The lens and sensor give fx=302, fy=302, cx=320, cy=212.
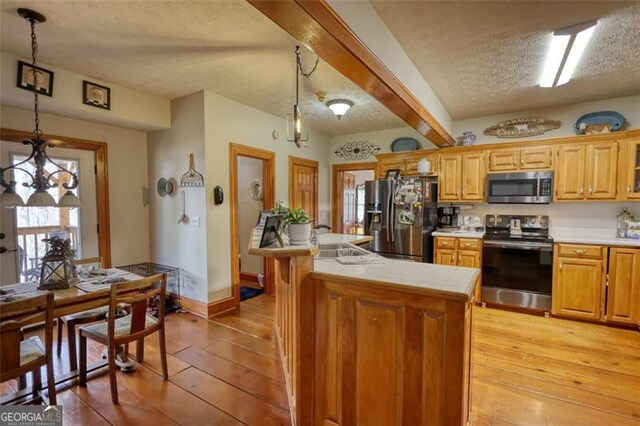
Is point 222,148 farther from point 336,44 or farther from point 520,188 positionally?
point 520,188

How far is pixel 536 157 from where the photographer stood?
12.5 feet

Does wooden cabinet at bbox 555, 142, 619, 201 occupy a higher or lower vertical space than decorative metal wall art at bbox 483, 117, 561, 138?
lower

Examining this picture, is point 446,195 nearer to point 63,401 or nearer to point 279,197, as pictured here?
point 279,197

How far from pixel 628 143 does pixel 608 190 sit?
54 cm

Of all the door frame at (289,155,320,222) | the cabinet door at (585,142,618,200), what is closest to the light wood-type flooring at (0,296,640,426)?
the cabinet door at (585,142,618,200)

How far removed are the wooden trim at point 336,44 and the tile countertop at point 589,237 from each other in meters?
2.56

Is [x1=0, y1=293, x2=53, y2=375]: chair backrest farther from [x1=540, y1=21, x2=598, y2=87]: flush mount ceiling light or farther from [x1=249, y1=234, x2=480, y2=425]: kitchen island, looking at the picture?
[x1=540, y1=21, x2=598, y2=87]: flush mount ceiling light

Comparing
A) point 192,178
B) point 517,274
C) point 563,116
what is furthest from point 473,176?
point 192,178

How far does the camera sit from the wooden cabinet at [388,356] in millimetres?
1450

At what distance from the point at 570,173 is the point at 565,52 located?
5.91 ft

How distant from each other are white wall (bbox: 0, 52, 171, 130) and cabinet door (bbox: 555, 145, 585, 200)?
492 centimetres

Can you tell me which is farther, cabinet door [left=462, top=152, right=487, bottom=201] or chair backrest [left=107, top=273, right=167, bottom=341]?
cabinet door [left=462, top=152, right=487, bottom=201]

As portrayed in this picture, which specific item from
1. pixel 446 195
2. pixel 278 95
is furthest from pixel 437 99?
pixel 278 95

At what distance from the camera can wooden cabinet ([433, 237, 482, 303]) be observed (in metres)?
3.95
